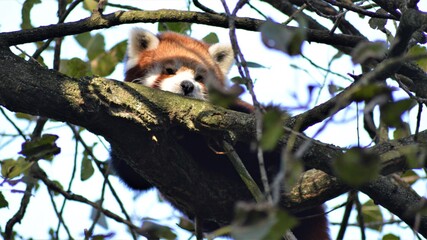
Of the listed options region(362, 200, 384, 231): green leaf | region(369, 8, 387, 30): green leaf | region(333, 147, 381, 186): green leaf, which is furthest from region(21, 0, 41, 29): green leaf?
region(333, 147, 381, 186): green leaf

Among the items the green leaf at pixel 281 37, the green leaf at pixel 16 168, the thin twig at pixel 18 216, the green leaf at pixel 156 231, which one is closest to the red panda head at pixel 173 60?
the thin twig at pixel 18 216

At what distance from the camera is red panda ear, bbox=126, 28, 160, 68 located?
17.7 ft

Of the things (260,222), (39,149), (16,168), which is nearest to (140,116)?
(39,149)

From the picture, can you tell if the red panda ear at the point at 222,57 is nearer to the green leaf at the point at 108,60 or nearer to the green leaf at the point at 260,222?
the green leaf at the point at 108,60

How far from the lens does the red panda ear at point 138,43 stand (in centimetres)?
540

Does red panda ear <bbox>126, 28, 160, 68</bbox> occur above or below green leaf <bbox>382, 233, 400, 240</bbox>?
above

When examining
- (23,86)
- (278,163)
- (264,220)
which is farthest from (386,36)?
(264,220)

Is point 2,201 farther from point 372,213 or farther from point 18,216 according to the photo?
point 372,213

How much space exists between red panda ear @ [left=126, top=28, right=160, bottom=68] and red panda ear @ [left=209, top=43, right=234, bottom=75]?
0.58 m

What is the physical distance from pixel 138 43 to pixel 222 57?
0.84 metres

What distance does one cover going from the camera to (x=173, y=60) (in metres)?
5.23

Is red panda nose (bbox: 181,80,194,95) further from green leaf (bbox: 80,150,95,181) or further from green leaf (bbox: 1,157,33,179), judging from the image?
green leaf (bbox: 1,157,33,179)

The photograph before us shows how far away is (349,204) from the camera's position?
3.46 metres

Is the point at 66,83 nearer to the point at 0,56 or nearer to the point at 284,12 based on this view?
the point at 0,56
